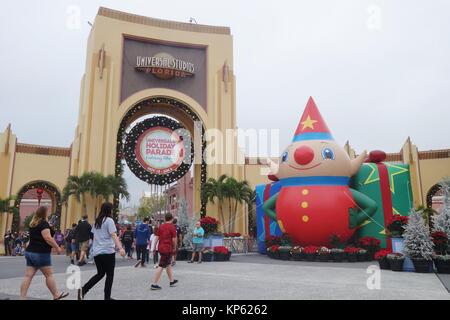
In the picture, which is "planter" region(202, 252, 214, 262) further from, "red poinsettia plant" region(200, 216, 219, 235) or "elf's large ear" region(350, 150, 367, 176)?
"elf's large ear" region(350, 150, 367, 176)

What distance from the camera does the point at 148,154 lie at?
2153cm

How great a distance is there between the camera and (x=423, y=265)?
9867 mm

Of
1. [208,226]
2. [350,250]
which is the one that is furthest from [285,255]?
[208,226]

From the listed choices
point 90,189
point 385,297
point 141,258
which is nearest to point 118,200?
point 90,189

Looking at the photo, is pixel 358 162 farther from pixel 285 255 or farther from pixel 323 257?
pixel 285 255

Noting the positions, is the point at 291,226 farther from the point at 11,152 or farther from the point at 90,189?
the point at 11,152

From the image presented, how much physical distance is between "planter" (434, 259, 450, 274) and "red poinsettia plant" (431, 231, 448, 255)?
349mm

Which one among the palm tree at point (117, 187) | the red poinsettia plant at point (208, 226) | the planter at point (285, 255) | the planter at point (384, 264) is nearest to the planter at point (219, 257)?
the red poinsettia plant at point (208, 226)

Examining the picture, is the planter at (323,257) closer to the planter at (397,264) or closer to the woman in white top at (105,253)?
the planter at (397,264)

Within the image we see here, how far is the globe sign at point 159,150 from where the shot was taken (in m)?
21.4

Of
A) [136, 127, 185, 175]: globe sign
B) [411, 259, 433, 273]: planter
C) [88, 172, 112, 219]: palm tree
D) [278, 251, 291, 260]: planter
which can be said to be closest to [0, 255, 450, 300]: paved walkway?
[411, 259, 433, 273]: planter

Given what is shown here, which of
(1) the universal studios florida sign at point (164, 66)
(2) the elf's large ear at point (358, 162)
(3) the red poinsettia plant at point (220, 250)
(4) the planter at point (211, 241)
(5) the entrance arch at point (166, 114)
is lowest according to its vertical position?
(3) the red poinsettia plant at point (220, 250)

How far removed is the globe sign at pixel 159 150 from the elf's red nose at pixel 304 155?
9883mm
